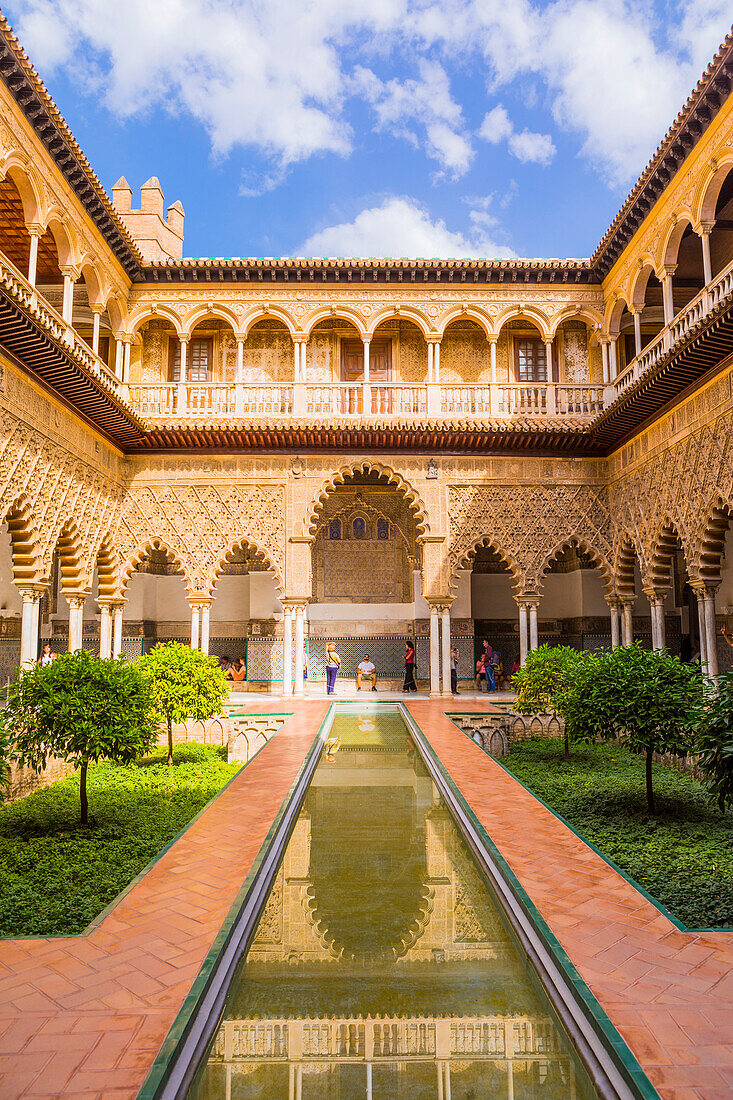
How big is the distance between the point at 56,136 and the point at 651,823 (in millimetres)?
11118

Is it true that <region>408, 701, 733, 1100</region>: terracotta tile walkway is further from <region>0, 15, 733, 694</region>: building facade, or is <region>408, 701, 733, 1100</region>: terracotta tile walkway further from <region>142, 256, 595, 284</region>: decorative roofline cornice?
<region>142, 256, 595, 284</region>: decorative roofline cornice

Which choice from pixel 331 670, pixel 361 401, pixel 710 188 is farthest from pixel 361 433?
pixel 710 188

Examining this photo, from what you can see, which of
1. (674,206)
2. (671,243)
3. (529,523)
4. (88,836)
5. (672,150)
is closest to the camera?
(88,836)

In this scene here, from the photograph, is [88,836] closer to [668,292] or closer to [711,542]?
[711,542]

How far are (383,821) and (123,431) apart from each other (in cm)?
1011

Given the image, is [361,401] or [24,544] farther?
[361,401]

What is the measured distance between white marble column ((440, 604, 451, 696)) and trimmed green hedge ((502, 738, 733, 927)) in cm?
483

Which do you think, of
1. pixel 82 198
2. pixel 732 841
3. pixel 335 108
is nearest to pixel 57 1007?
pixel 732 841

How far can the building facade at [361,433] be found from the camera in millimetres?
10836

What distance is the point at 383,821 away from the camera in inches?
225

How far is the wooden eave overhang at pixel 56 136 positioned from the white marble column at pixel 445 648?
9.22 metres

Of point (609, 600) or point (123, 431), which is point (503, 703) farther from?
point (123, 431)

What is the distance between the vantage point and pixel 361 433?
560 inches

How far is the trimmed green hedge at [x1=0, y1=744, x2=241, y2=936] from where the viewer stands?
417 centimetres
